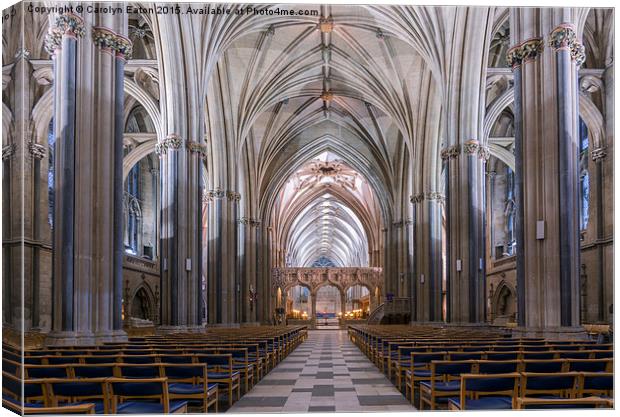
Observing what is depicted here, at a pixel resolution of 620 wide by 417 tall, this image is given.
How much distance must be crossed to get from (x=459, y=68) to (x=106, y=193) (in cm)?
1608

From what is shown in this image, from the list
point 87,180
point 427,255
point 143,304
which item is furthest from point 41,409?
point 143,304

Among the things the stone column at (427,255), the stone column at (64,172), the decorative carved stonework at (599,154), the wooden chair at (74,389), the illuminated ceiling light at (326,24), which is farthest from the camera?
the stone column at (427,255)

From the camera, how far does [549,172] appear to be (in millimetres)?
15672

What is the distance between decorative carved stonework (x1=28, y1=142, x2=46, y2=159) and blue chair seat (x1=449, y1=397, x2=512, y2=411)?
22.3 meters

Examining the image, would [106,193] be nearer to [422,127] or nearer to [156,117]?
[156,117]

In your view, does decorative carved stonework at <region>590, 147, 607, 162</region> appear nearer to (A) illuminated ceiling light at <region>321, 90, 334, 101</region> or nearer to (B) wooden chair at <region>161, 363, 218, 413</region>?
(A) illuminated ceiling light at <region>321, 90, 334, 101</region>

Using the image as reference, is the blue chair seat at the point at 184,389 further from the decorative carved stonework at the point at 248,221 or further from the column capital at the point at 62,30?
the decorative carved stonework at the point at 248,221

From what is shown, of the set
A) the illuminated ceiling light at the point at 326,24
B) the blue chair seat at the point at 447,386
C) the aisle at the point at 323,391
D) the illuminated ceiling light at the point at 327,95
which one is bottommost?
the aisle at the point at 323,391

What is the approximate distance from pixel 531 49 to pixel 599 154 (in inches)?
497

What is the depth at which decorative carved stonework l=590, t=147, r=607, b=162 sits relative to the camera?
89.2 ft

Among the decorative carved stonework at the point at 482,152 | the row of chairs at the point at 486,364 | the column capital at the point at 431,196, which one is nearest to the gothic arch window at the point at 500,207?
the column capital at the point at 431,196

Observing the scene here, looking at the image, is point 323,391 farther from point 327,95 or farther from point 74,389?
point 327,95

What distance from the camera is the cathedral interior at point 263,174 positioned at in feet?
33.5

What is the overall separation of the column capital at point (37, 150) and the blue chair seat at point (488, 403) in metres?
22.3
